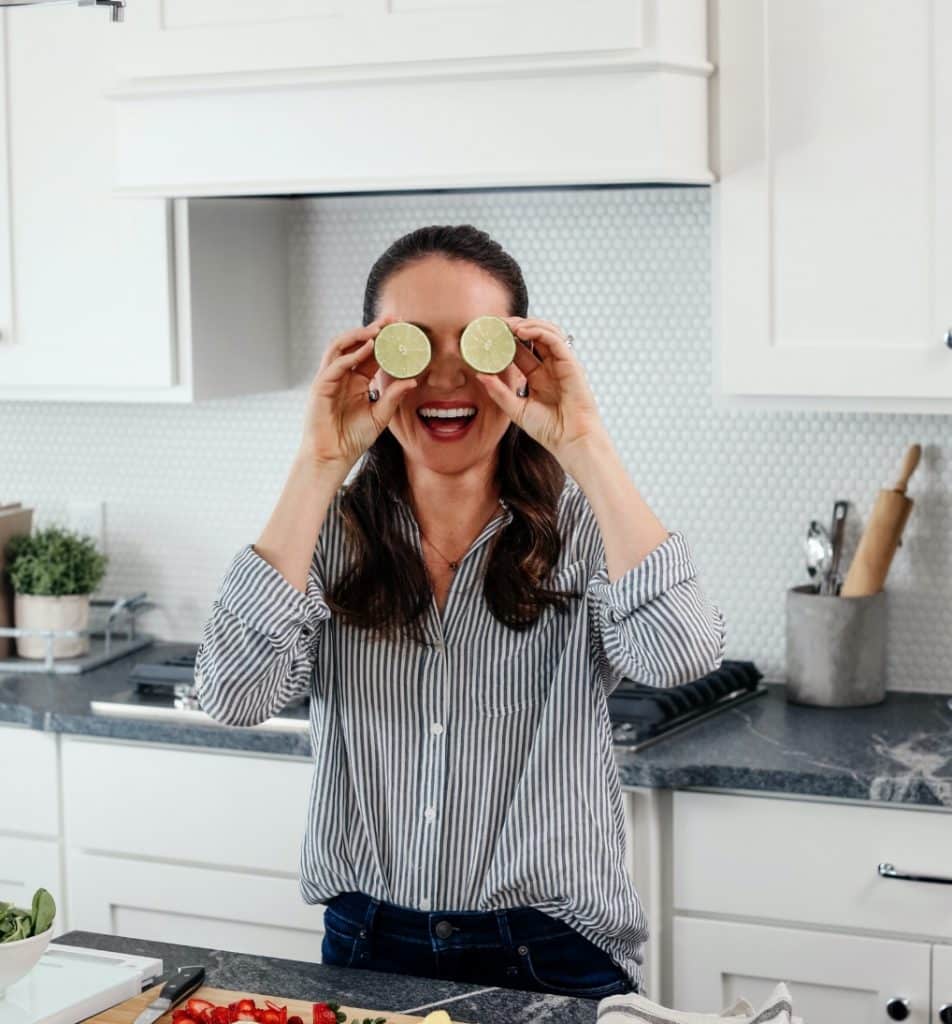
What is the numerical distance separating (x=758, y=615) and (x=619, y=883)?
1.28 metres

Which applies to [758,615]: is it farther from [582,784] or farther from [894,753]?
[582,784]

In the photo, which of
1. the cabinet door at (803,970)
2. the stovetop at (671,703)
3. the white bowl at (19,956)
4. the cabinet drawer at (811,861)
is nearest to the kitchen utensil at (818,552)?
the stovetop at (671,703)

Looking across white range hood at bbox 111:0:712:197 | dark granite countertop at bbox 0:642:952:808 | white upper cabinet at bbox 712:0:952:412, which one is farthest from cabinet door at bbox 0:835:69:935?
white upper cabinet at bbox 712:0:952:412

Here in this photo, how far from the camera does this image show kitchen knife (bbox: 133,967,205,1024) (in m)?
1.42

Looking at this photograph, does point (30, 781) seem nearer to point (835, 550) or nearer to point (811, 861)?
point (811, 861)

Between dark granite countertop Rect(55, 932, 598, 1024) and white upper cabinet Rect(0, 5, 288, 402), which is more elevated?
white upper cabinet Rect(0, 5, 288, 402)

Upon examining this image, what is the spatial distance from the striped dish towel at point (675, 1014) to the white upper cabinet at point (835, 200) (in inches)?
49.7

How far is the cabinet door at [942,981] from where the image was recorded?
224 cm

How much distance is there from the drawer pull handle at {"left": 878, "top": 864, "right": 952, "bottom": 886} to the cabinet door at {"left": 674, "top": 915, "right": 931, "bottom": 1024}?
0.31ft

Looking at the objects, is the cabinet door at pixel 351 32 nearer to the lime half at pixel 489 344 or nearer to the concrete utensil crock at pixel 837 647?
the lime half at pixel 489 344

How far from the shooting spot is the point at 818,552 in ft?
8.99

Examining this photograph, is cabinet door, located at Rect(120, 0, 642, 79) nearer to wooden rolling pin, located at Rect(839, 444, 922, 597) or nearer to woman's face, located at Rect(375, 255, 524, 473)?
woman's face, located at Rect(375, 255, 524, 473)

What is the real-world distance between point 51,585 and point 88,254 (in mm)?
664

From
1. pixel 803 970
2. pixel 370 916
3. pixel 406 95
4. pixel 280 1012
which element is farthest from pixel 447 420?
pixel 803 970
